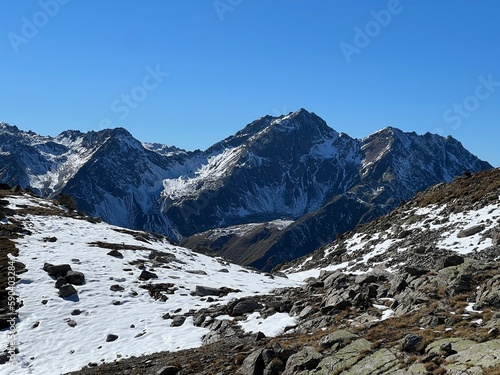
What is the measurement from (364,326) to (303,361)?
509 cm

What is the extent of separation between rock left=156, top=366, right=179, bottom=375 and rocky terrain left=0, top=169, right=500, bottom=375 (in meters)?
0.05

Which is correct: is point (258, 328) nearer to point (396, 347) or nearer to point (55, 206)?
point (396, 347)

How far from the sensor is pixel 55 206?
7519 centimetres

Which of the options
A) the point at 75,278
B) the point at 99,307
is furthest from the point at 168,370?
the point at 75,278

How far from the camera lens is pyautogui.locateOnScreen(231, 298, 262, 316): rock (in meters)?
30.0

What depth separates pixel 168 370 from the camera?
20047mm

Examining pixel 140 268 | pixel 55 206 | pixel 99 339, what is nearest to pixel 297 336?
pixel 99 339

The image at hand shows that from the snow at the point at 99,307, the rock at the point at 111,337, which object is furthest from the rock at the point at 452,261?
the rock at the point at 111,337

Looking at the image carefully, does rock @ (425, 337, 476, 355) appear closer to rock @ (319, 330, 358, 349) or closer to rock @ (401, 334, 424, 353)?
rock @ (401, 334, 424, 353)

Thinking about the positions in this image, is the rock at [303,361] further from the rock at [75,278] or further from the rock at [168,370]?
the rock at [75,278]

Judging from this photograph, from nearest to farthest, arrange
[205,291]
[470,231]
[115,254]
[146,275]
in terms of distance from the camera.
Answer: [205,291] → [146,275] → [115,254] → [470,231]

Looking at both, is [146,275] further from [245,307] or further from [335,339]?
[335,339]

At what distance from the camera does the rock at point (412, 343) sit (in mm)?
16016

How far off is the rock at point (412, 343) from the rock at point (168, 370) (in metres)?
10.0
